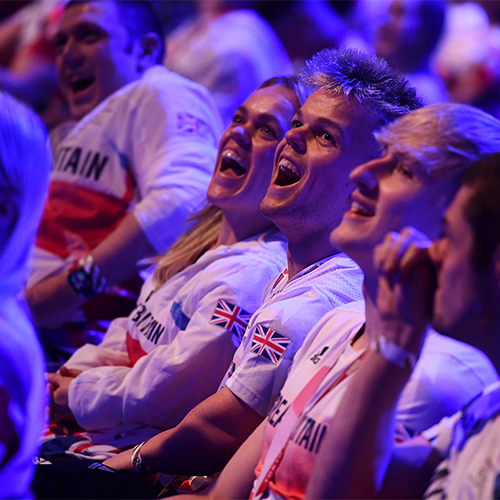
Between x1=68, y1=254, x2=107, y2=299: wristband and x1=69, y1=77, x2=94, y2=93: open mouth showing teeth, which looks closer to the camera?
x1=68, y1=254, x2=107, y2=299: wristband

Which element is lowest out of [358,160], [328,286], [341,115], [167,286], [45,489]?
[45,489]

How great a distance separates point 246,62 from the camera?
11.3ft

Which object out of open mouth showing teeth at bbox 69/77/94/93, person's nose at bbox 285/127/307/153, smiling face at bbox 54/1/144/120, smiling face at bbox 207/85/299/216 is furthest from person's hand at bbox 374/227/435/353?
open mouth showing teeth at bbox 69/77/94/93

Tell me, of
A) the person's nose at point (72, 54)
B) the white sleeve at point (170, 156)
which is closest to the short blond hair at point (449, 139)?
the white sleeve at point (170, 156)

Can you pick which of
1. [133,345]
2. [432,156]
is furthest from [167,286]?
[432,156]

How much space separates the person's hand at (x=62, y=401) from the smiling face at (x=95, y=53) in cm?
140

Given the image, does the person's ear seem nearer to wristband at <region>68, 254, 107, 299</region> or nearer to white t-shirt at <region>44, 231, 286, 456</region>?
wristband at <region>68, 254, 107, 299</region>

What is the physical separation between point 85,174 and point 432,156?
1802 millimetres

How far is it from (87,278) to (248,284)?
87cm

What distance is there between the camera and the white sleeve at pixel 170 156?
8.30ft

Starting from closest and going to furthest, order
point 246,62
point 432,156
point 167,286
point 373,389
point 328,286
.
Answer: point 373,389
point 432,156
point 328,286
point 167,286
point 246,62

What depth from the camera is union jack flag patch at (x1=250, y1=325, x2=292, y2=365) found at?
1.53m

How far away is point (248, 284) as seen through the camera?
188 cm

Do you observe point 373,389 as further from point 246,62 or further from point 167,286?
point 246,62
